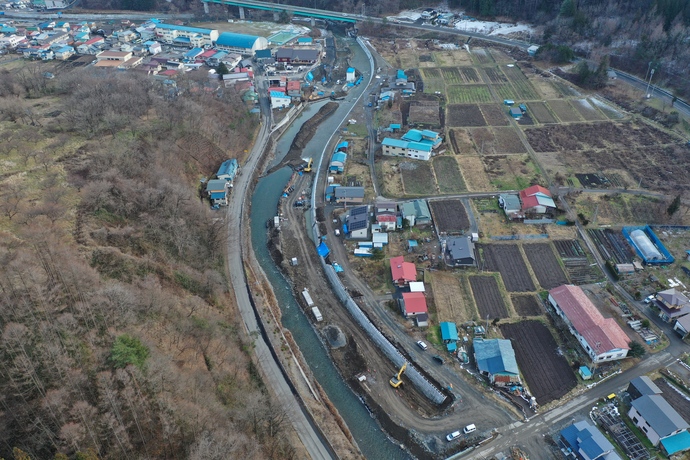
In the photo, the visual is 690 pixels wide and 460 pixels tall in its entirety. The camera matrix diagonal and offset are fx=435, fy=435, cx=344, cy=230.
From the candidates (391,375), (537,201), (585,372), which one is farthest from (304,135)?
(585,372)

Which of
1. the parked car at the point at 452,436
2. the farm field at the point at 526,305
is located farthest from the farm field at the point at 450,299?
the parked car at the point at 452,436

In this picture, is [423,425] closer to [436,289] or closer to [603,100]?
[436,289]

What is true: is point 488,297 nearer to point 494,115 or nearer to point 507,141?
point 507,141

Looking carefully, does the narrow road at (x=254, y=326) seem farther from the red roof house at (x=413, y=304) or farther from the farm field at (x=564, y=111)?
the farm field at (x=564, y=111)

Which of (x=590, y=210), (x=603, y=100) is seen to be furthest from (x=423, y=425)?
(x=603, y=100)

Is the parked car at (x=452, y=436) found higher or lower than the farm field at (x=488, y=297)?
lower

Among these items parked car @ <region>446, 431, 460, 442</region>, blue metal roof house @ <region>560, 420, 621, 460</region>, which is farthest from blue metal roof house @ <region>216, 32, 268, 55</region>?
blue metal roof house @ <region>560, 420, 621, 460</region>
